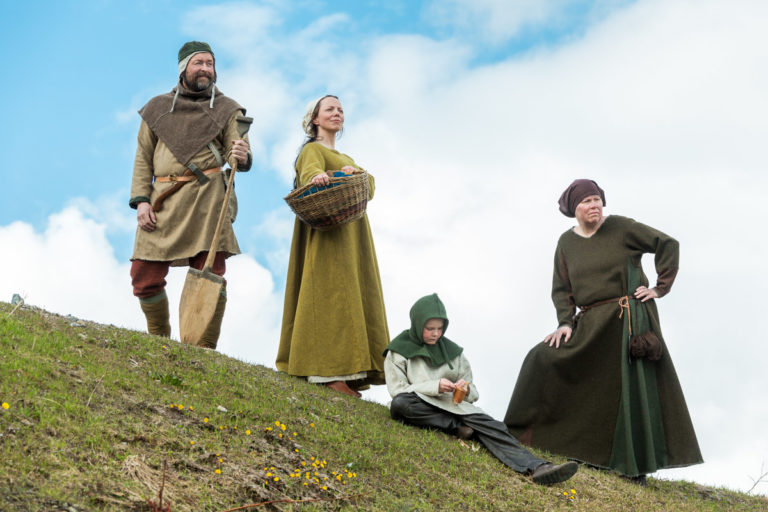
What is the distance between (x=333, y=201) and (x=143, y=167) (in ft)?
6.59

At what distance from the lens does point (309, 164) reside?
21.9ft

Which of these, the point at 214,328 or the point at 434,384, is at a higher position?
the point at 214,328

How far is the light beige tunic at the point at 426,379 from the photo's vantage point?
602 centimetres

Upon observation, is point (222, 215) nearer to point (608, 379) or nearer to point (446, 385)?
point (446, 385)

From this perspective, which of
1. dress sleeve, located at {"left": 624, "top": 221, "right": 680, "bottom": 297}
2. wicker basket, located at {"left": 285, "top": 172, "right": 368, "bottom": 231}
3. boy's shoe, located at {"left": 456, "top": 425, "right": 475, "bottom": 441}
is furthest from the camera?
dress sleeve, located at {"left": 624, "top": 221, "right": 680, "bottom": 297}

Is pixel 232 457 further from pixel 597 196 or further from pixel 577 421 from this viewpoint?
pixel 597 196

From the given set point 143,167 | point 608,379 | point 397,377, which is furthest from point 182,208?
point 608,379

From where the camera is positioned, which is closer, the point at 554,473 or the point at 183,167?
the point at 554,473

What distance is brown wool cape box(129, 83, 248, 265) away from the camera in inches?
270

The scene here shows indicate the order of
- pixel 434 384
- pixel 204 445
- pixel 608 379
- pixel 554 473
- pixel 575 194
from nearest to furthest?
pixel 204 445 < pixel 554 473 < pixel 434 384 < pixel 608 379 < pixel 575 194

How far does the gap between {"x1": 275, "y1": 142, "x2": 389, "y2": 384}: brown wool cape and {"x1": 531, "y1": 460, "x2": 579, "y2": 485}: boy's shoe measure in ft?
6.07

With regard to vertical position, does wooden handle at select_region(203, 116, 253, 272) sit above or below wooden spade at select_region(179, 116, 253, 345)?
above

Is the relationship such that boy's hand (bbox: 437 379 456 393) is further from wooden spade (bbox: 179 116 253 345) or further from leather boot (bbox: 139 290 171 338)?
leather boot (bbox: 139 290 171 338)

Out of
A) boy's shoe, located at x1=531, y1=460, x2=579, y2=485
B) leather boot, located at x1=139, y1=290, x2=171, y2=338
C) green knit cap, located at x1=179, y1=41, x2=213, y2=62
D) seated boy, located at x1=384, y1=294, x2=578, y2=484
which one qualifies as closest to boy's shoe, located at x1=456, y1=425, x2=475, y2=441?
seated boy, located at x1=384, y1=294, x2=578, y2=484
